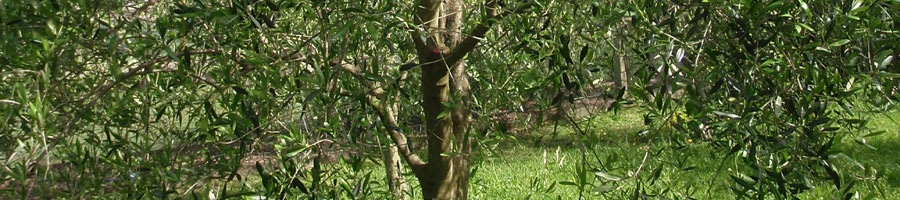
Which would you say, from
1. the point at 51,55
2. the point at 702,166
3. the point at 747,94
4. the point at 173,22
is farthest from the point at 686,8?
the point at 702,166

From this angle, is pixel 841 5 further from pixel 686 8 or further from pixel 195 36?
pixel 195 36

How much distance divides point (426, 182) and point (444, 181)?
8 cm

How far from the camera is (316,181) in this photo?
226cm

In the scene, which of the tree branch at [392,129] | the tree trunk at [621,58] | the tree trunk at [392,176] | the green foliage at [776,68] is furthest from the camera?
the tree trunk at [392,176]

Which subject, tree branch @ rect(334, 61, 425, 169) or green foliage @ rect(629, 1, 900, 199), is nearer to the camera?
green foliage @ rect(629, 1, 900, 199)

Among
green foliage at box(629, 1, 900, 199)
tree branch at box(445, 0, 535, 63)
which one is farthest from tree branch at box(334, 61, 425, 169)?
green foliage at box(629, 1, 900, 199)

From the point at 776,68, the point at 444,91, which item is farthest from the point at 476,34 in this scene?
the point at 776,68

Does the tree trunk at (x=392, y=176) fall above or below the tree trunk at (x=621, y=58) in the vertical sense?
below

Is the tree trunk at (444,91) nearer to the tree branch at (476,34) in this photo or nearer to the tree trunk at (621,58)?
the tree branch at (476,34)

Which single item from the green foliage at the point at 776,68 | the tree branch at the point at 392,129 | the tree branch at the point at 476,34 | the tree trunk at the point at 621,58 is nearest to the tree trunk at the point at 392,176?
the tree branch at the point at 392,129

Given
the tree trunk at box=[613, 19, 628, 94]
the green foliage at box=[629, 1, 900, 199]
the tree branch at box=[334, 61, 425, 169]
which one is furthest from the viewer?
the tree branch at box=[334, 61, 425, 169]

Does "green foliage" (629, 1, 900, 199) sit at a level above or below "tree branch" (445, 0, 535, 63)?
below

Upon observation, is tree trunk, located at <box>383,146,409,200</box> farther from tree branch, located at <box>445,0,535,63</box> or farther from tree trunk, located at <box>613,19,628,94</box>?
tree trunk, located at <box>613,19,628,94</box>

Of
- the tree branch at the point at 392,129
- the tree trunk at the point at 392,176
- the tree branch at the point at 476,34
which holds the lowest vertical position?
the tree trunk at the point at 392,176
